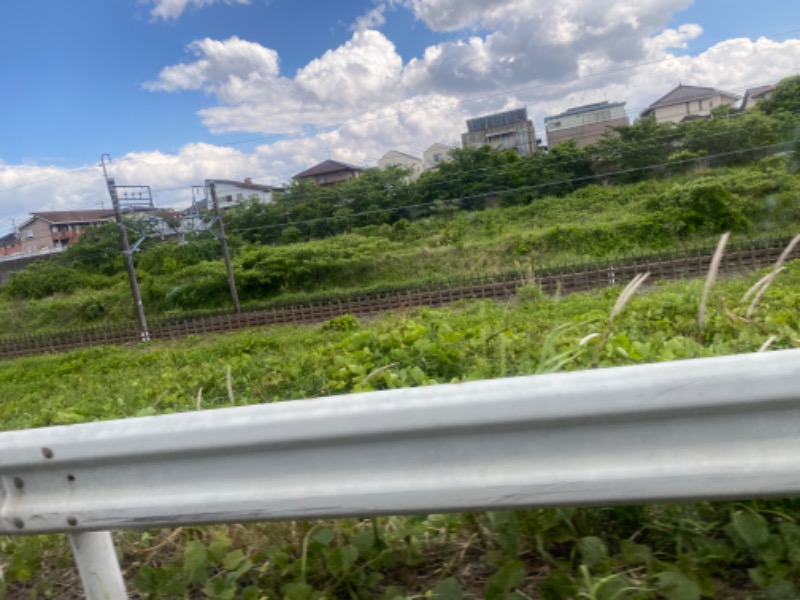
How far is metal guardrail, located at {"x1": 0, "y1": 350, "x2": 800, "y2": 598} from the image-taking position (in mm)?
1601

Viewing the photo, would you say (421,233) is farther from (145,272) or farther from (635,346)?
(635,346)

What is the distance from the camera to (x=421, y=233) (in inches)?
1411

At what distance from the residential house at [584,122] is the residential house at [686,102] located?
17.2 feet

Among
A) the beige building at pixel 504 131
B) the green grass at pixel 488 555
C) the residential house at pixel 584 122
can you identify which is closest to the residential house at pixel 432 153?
the beige building at pixel 504 131

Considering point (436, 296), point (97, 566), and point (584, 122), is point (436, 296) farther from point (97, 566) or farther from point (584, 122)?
point (584, 122)

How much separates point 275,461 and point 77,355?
2288cm

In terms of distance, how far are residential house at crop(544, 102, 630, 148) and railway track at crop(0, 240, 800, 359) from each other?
26493mm

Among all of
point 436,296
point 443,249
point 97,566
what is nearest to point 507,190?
point 443,249

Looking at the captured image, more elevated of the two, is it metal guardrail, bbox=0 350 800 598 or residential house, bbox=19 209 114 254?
residential house, bbox=19 209 114 254

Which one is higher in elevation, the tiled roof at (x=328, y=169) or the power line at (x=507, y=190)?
the tiled roof at (x=328, y=169)

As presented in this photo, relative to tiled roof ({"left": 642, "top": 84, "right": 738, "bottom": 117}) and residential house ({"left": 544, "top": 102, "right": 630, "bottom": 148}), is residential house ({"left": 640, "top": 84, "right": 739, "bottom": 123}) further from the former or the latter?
residential house ({"left": 544, "top": 102, "right": 630, "bottom": 148})

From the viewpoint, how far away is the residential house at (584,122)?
49906 mm

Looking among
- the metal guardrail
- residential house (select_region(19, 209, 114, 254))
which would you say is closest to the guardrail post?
the metal guardrail

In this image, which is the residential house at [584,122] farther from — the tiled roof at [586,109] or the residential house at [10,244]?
the residential house at [10,244]
